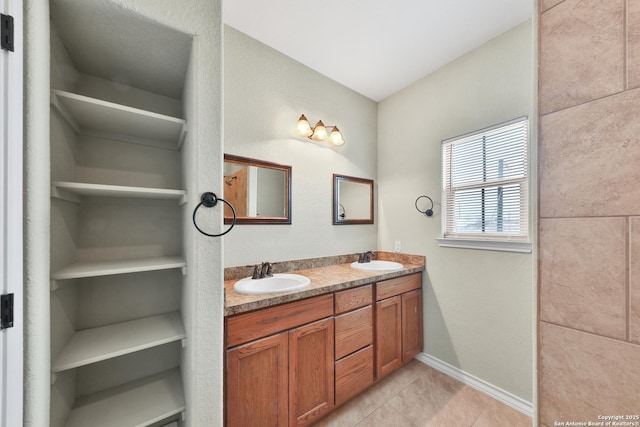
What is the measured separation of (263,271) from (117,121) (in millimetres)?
1242

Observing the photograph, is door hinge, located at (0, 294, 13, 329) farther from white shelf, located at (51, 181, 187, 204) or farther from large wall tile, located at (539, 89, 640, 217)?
large wall tile, located at (539, 89, 640, 217)

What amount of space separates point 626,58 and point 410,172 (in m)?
2.06

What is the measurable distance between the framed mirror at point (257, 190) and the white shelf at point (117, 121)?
0.48 meters

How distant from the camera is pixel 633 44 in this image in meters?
0.44

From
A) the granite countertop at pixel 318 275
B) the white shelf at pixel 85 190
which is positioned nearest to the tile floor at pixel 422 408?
the granite countertop at pixel 318 275

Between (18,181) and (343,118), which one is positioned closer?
(18,181)

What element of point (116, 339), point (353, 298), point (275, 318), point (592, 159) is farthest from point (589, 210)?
point (116, 339)

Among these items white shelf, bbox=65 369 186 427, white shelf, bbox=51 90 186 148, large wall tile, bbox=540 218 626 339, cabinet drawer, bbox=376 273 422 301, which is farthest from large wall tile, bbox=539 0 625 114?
white shelf, bbox=65 369 186 427

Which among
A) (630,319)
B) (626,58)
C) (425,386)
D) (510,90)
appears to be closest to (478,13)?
(510,90)

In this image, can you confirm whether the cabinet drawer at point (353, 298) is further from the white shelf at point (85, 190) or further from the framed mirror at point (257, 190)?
the white shelf at point (85, 190)

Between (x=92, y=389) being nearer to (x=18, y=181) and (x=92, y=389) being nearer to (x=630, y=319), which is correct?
(x=18, y=181)

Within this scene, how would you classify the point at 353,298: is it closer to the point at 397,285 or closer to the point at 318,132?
the point at 397,285

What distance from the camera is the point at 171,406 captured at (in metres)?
1.11

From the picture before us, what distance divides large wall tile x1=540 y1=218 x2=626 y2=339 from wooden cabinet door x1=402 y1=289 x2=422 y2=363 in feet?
5.72
